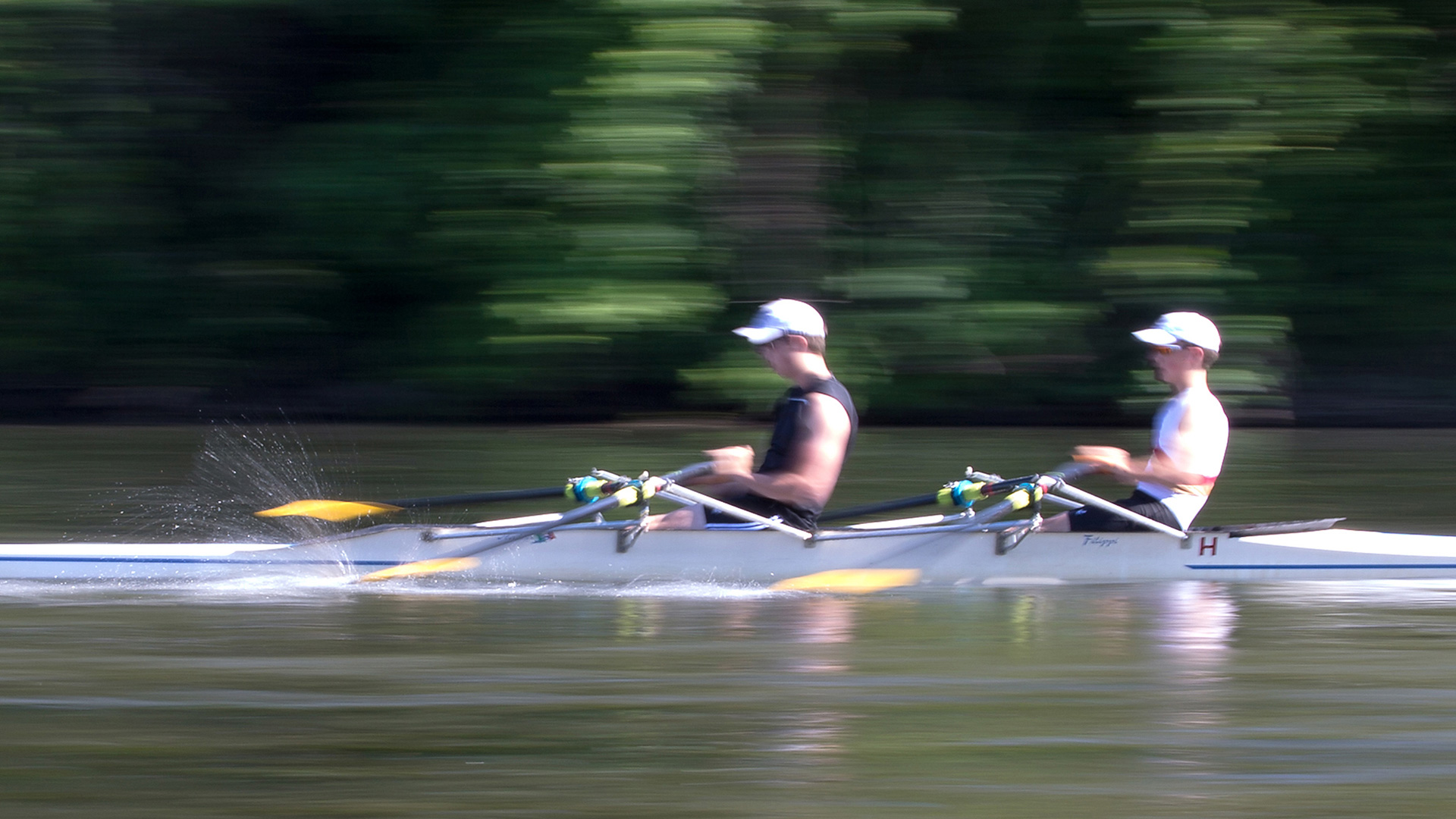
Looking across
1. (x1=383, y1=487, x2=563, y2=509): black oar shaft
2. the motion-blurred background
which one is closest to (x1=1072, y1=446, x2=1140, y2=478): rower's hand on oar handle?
(x1=383, y1=487, x2=563, y2=509): black oar shaft

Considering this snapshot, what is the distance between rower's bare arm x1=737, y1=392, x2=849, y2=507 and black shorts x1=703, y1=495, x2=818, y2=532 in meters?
0.09

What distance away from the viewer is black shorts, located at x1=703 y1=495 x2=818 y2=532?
19.9 feet

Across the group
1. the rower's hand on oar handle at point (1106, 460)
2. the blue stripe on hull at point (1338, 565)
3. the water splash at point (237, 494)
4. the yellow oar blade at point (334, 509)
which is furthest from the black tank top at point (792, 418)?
the water splash at point (237, 494)

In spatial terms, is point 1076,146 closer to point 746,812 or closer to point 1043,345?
point 1043,345

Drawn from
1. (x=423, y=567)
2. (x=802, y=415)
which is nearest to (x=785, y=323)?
(x=802, y=415)

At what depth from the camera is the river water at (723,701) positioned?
126 inches

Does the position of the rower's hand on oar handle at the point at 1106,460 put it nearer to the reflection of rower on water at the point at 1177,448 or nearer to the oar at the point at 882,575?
the reflection of rower on water at the point at 1177,448

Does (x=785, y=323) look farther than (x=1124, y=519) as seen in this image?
No

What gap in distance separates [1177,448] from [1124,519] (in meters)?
0.30

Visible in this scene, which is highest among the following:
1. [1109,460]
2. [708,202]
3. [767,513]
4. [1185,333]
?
[708,202]

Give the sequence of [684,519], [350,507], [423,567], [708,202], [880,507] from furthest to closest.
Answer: [708,202] → [350,507] → [880,507] → [684,519] → [423,567]

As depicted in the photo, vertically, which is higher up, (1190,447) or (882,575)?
(1190,447)

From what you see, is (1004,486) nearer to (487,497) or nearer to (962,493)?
(962,493)

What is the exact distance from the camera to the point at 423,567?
19.8 feet
